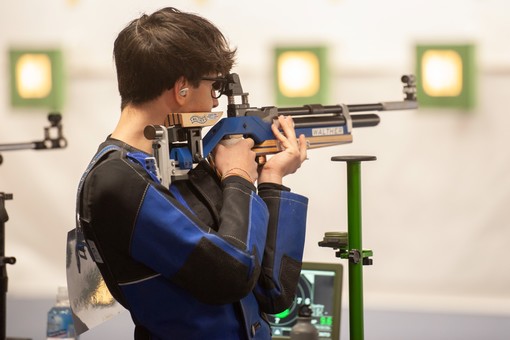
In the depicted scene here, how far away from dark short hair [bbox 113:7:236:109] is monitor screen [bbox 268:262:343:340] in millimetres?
1107

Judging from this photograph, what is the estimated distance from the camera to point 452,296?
3320mm

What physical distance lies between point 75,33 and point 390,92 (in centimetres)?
121

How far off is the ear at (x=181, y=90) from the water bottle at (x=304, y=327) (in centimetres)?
97

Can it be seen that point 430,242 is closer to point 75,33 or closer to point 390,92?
point 390,92

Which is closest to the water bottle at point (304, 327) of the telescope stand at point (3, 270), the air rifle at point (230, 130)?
the air rifle at point (230, 130)

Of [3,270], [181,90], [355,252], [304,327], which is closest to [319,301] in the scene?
[304,327]

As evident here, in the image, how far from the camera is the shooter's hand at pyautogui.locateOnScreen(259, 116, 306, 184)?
1.68 meters

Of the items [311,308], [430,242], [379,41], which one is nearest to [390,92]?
[379,41]

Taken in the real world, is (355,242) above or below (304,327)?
above

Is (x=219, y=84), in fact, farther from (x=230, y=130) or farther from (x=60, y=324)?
(x=60, y=324)

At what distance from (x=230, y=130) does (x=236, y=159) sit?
0.08m

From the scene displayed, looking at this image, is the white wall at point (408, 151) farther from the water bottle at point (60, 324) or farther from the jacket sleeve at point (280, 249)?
the jacket sleeve at point (280, 249)

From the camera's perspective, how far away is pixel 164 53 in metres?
1.57

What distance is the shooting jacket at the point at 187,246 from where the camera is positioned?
1488mm
